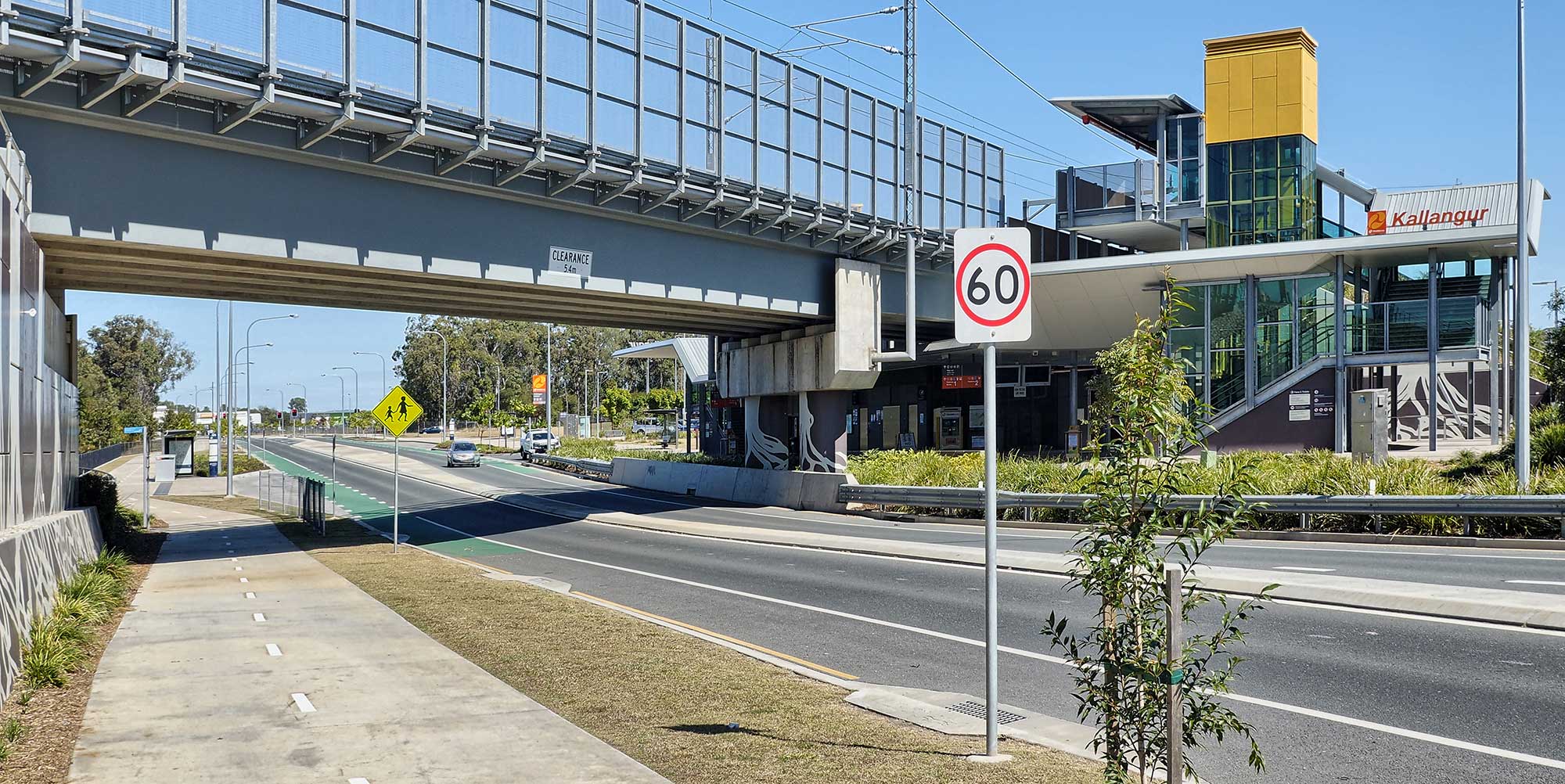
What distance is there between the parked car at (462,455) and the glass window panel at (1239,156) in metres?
43.8

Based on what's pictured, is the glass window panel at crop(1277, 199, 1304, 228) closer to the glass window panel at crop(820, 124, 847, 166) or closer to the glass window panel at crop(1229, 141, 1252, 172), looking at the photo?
the glass window panel at crop(1229, 141, 1252, 172)

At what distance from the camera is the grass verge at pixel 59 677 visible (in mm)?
7500

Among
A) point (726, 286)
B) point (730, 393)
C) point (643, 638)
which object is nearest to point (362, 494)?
point (730, 393)

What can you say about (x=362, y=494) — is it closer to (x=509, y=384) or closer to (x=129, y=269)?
(x=129, y=269)

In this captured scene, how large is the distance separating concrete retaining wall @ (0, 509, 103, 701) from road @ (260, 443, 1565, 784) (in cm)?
682

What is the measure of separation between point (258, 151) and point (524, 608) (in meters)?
9.50

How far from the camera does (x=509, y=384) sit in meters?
136

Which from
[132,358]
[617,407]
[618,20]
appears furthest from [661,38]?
[132,358]

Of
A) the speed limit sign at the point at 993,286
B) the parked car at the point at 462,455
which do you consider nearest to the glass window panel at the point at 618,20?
the speed limit sign at the point at 993,286

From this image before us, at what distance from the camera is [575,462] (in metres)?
58.8

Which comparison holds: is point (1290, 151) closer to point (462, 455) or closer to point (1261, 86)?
point (1261, 86)

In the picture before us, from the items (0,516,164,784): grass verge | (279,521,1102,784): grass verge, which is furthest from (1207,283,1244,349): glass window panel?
(0,516,164,784): grass verge

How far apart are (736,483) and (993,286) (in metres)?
32.1

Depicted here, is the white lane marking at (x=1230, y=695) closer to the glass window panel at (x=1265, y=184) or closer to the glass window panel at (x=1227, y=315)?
the glass window panel at (x=1227, y=315)
